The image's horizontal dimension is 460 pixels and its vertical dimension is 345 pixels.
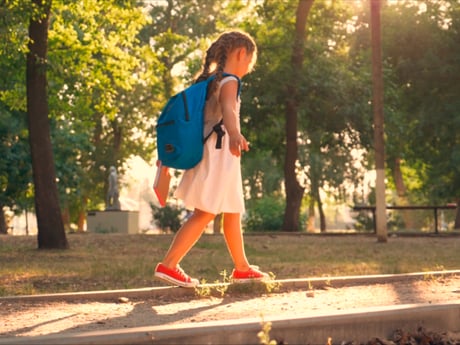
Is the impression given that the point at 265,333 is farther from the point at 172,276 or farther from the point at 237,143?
the point at 172,276

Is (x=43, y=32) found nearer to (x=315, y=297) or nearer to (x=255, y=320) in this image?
(x=315, y=297)

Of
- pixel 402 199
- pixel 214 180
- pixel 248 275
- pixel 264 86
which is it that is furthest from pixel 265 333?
pixel 402 199

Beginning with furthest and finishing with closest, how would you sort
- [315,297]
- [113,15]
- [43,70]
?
[113,15]
[43,70]
[315,297]

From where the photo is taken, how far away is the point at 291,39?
1237 inches

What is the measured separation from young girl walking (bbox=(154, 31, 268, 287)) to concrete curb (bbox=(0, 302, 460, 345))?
227 cm

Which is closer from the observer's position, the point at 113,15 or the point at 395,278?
the point at 395,278

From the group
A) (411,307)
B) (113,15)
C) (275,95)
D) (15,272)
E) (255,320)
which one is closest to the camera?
(255,320)

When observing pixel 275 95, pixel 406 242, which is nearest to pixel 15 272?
pixel 406 242

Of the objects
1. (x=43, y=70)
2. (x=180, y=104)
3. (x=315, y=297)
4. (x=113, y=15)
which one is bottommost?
(x=315, y=297)

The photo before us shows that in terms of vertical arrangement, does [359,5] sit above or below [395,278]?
above

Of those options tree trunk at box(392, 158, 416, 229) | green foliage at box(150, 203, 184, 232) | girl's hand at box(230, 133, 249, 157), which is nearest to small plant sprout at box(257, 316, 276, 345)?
girl's hand at box(230, 133, 249, 157)

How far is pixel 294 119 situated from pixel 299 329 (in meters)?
25.7

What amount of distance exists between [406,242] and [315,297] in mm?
13685

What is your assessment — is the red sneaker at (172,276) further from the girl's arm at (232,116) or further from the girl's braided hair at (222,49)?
the girl's braided hair at (222,49)
